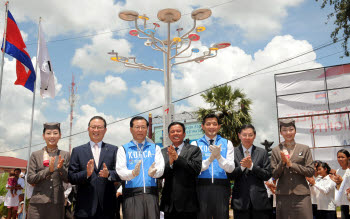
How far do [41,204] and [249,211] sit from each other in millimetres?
2854

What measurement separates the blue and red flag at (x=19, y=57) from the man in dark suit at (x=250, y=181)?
16.1 feet

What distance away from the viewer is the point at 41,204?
444 centimetres

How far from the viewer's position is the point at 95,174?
14.0 feet

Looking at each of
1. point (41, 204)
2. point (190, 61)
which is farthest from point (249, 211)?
point (190, 61)

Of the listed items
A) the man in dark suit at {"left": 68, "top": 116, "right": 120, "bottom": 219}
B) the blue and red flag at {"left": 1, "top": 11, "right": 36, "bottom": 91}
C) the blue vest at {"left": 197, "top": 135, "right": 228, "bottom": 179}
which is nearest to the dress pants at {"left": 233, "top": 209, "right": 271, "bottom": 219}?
the blue vest at {"left": 197, "top": 135, "right": 228, "bottom": 179}

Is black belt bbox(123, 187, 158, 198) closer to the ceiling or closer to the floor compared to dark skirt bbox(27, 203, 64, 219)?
closer to the ceiling

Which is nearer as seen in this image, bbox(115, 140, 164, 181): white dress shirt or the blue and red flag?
bbox(115, 140, 164, 181): white dress shirt

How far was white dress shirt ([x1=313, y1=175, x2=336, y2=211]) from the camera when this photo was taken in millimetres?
6359

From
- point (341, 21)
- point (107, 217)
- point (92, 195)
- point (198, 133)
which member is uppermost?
point (341, 21)

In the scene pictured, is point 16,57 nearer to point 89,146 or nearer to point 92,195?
point 89,146

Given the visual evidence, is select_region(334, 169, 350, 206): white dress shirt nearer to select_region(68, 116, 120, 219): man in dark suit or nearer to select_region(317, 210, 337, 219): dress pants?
select_region(317, 210, 337, 219): dress pants

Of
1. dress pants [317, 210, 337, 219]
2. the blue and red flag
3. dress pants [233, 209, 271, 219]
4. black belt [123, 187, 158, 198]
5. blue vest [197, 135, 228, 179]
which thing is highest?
the blue and red flag

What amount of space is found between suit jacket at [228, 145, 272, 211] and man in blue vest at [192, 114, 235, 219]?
14 cm

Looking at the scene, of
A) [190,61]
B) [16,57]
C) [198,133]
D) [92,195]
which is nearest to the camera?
[92,195]
